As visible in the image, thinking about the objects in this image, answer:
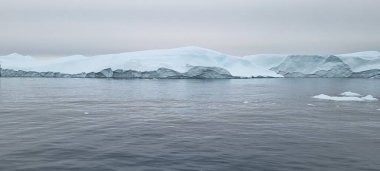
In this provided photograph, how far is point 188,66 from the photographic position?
3329 inches

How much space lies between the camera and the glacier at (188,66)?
8506 centimetres

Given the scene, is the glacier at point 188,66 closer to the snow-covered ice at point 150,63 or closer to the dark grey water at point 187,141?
the snow-covered ice at point 150,63

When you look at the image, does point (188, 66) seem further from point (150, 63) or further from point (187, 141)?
point (187, 141)

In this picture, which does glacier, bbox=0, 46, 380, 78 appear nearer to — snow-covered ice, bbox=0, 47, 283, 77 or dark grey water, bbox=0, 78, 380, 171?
snow-covered ice, bbox=0, 47, 283, 77

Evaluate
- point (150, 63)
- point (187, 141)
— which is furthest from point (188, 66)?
point (187, 141)

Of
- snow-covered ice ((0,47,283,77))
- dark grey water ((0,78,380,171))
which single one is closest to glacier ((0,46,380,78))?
snow-covered ice ((0,47,283,77))

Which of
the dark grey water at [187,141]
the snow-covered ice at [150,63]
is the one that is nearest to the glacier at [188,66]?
the snow-covered ice at [150,63]

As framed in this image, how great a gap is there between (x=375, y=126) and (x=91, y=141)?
47.1ft

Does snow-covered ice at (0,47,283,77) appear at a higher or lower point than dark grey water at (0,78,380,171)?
higher

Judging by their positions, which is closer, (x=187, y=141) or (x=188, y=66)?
(x=187, y=141)

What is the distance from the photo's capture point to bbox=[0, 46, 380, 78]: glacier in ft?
279

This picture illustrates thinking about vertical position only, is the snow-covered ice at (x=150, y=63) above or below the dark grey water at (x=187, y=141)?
above

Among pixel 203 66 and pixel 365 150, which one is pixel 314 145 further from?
pixel 203 66

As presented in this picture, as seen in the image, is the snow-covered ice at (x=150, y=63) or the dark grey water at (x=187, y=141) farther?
the snow-covered ice at (x=150, y=63)
